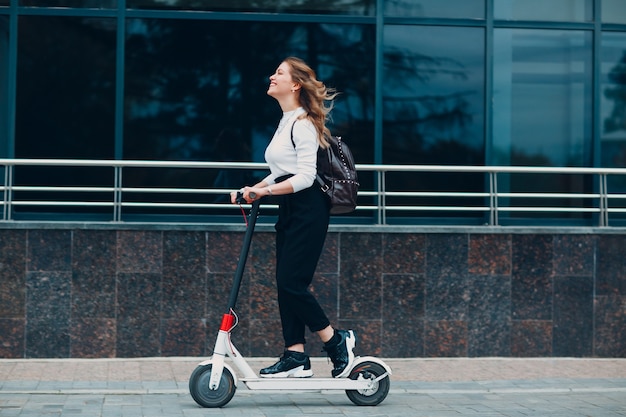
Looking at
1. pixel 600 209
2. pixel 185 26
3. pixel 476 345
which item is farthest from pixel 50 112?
pixel 600 209

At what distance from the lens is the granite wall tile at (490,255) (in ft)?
31.8

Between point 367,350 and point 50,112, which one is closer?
point 367,350

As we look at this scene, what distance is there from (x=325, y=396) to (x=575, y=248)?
3334 millimetres

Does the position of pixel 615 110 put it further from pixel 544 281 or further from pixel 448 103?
pixel 544 281

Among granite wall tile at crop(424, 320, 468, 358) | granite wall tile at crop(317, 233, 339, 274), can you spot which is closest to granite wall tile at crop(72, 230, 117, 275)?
granite wall tile at crop(317, 233, 339, 274)

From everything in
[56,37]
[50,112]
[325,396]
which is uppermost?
[56,37]

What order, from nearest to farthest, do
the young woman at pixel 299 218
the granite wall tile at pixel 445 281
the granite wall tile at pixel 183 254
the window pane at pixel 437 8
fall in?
1. the young woman at pixel 299 218
2. the granite wall tile at pixel 183 254
3. the granite wall tile at pixel 445 281
4. the window pane at pixel 437 8

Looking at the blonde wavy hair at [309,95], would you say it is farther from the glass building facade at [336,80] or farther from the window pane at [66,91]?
the window pane at [66,91]

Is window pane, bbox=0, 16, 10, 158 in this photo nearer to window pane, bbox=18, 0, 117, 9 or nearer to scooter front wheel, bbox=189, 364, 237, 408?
window pane, bbox=18, 0, 117, 9

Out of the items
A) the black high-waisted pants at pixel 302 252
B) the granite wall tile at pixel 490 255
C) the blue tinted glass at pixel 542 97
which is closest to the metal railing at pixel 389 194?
the blue tinted glass at pixel 542 97

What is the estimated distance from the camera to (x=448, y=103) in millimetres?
10961

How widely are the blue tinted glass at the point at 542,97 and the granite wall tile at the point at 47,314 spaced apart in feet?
14.3

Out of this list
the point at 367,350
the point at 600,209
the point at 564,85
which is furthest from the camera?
the point at 564,85

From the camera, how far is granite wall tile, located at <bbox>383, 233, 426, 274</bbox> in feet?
31.4
